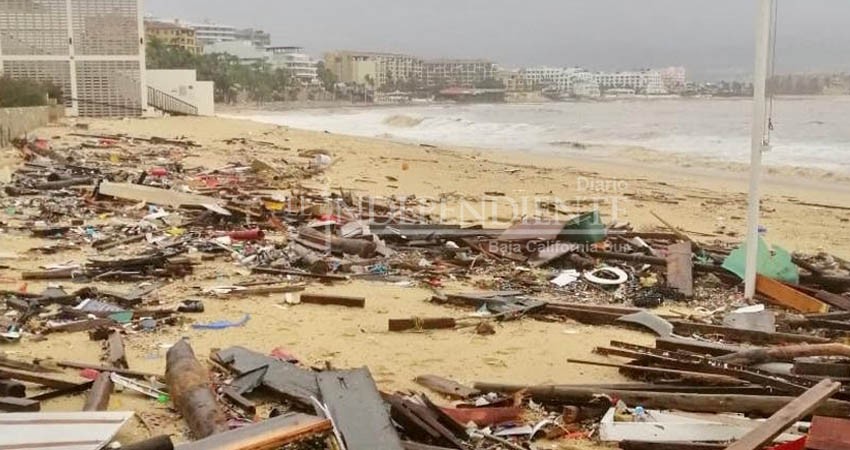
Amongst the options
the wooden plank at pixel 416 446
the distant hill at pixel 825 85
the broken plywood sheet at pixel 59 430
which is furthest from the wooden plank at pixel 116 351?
the distant hill at pixel 825 85

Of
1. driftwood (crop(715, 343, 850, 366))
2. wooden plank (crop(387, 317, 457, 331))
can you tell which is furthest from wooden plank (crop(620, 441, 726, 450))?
wooden plank (crop(387, 317, 457, 331))

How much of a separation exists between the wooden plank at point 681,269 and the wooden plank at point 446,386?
386cm

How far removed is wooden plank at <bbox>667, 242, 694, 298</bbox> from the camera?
8.44m

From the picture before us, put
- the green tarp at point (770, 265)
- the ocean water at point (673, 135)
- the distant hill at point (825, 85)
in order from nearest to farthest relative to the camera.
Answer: the green tarp at point (770, 265) < the ocean water at point (673, 135) < the distant hill at point (825, 85)

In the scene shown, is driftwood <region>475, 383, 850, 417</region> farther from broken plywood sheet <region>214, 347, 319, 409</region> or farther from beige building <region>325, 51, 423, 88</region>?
beige building <region>325, 51, 423, 88</region>

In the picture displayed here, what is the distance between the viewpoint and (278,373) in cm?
528

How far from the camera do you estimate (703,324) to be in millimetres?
6887

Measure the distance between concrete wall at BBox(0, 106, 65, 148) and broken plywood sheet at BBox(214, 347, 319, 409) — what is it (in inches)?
703

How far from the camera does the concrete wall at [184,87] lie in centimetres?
4991

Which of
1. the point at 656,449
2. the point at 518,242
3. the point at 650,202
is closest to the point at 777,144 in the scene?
the point at 650,202

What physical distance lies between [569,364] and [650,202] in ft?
39.2

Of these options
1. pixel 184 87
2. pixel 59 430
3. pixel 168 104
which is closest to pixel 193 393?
pixel 59 430

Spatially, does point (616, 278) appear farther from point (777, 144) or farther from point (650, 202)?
point (777, 144)

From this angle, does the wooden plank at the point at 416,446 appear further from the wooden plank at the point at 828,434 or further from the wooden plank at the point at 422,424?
the wooden plank at the point at 828,434
